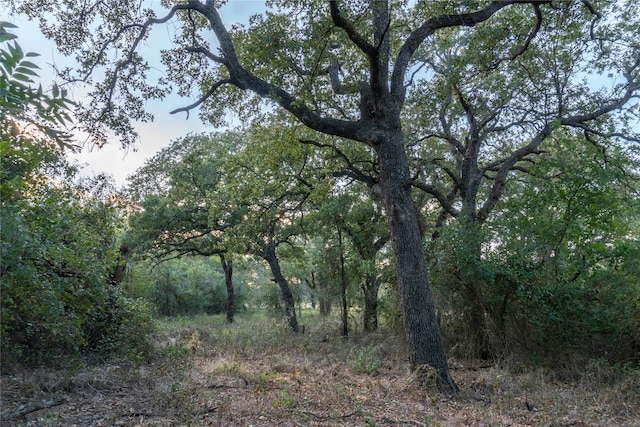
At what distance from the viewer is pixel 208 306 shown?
25.9 m

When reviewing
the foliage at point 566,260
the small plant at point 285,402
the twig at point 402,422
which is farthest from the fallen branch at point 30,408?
the foliage at point 566,260

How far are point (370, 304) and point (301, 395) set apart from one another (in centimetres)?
770

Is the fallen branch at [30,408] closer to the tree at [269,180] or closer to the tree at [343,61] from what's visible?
the tree at [343,61]

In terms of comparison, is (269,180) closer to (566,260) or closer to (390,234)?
(390,234)

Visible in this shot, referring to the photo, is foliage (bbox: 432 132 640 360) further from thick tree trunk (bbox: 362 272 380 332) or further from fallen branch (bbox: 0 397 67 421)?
fallen branch (bbox: 0 397 67 421)

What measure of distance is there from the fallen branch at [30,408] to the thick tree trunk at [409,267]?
193 inches

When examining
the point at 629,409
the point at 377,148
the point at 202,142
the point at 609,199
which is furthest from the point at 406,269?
the point at 202,142

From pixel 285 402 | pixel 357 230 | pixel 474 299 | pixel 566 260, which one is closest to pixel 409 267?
pixel 285 402

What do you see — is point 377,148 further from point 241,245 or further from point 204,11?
point 241,245

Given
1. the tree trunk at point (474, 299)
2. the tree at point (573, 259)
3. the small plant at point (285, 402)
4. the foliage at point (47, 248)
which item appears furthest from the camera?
the tree trunk at point (474, 299)

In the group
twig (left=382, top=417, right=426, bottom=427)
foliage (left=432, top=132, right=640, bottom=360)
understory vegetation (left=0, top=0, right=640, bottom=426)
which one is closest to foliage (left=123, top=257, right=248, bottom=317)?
understory vegetation (left=0, top=0, right=640, bottom=426)

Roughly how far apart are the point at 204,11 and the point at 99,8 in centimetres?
198

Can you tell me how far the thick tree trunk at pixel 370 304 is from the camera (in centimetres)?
1280

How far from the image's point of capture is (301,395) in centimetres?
549
